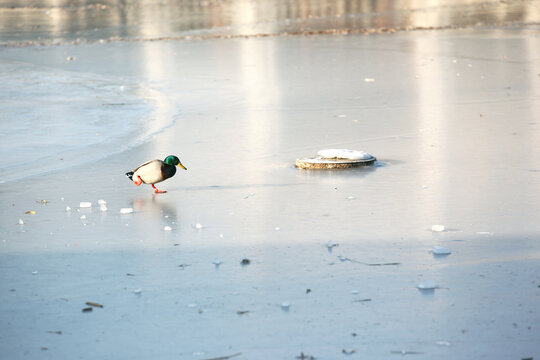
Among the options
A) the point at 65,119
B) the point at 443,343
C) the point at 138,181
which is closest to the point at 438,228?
the point at 443,343

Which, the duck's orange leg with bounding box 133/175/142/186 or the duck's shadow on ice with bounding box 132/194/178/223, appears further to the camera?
the duck's orange leg with bounding box 133/175/142/186

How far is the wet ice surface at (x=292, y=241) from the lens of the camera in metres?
4.88

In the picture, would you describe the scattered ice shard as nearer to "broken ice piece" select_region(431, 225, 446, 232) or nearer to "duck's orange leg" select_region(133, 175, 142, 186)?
"broken ice piece" select_region(431, 225, 446, 232)

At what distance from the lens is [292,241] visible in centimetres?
654

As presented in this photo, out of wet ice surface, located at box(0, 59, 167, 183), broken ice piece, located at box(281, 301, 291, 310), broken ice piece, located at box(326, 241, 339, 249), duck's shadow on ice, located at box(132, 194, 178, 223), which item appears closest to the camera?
broken ice piece, located at box(281, 301, 291, 310)

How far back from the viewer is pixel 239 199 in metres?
7.84

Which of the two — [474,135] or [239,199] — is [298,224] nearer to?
[239,199]

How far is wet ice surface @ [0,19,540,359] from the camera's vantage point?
4883mm

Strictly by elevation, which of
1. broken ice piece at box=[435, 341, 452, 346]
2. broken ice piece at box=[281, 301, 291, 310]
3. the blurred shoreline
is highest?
the blurred shoreline

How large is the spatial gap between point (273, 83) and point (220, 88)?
2.96 feet

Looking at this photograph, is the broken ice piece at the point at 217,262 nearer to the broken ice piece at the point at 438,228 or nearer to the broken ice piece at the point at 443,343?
the broken ice piece at the point at 438,228

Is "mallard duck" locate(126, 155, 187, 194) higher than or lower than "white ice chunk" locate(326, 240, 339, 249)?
higher

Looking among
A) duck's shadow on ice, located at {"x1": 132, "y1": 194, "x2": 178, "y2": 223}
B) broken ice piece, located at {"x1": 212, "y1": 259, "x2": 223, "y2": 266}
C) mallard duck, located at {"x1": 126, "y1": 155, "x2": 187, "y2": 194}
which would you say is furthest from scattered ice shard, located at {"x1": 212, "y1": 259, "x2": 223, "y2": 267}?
mallard duck, located at {"x1": 126, "y1": 155, "x2": 187, "y2": 194}

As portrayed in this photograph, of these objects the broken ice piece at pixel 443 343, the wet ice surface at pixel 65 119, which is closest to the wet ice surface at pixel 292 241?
the broken ice piece at pixel 443 343
